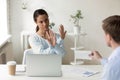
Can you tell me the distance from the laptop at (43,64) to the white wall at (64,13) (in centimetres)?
265

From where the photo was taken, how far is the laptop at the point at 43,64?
237 centimetres

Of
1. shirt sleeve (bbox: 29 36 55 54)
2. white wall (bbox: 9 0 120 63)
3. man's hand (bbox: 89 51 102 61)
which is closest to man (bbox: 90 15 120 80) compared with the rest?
man's hand (bbox: 89 51 102 61)

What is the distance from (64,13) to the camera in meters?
4.99

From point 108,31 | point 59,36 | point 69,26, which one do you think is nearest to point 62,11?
point 69,26

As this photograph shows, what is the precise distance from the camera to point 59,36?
3244 millimetres

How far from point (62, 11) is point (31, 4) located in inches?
23.2

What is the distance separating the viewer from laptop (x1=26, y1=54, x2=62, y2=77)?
2373 millimetres

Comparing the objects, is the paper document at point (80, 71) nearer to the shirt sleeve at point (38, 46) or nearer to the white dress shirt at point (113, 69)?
the shirt sleeve at point (38, 46)

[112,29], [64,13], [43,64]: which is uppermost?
[64,13]

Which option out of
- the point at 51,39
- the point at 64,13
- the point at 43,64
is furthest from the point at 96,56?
the point at 64,13

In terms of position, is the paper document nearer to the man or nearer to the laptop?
the laptop

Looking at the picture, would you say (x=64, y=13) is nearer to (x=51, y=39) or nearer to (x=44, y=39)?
(x=44, y=39)

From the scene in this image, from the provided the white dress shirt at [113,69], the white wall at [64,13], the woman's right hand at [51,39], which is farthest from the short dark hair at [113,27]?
the white wall at [64,13]

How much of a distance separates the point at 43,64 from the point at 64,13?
2.71 m
